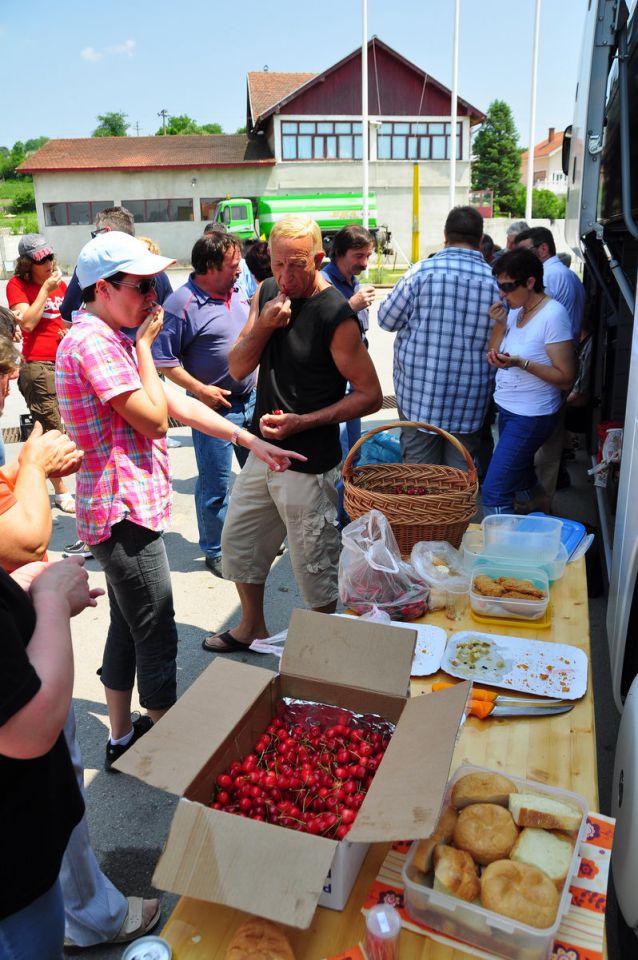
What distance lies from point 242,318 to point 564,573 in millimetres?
2678

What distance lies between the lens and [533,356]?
13.9ft

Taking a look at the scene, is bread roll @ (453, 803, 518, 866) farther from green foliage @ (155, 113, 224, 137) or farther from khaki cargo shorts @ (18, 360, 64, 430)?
green foliage @ (155, 113, 224, 137)

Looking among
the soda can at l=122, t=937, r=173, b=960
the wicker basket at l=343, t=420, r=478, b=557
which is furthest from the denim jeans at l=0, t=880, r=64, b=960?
the wicker basket at l=343, t=420, r=478, b=557

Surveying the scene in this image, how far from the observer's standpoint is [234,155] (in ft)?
123

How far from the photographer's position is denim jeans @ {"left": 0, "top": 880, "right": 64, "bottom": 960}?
135cm

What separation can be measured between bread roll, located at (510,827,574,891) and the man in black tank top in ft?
6.28

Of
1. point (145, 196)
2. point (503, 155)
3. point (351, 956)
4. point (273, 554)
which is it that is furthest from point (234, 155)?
point (351, 956)

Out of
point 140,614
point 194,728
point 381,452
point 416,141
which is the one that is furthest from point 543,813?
point 416,141

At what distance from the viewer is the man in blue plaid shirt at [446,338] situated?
4098 millimetres

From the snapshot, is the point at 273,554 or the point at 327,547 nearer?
the point at 327,547

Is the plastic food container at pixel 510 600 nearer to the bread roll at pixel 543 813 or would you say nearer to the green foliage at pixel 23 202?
the bread roll at pixel 543 813

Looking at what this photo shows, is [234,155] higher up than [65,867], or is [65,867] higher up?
[234,155]

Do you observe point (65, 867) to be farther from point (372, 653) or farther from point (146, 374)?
point (146, 374)

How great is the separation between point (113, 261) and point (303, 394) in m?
1.08
